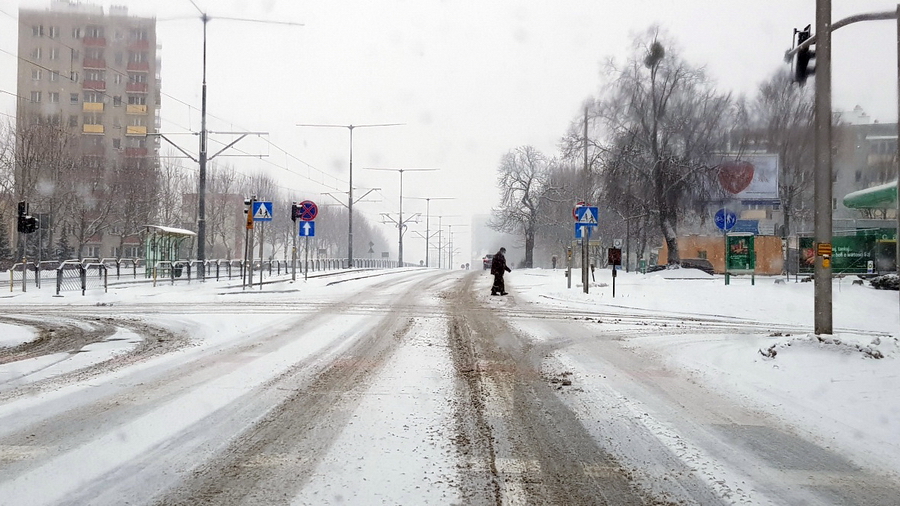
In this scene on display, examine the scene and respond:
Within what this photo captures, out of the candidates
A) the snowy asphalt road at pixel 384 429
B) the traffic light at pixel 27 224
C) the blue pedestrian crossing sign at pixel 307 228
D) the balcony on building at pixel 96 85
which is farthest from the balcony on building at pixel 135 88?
the snowy asphalt road at pixel 384 429

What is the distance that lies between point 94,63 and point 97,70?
97 centimetres

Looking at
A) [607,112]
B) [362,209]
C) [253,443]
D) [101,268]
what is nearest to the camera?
[253,443]

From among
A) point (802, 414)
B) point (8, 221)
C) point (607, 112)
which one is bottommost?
point (802, 414)

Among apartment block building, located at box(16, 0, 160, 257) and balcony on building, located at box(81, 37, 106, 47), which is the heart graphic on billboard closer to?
apartment block building, located at box(16, 0, 160, 257)

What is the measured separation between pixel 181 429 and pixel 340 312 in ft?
34.6

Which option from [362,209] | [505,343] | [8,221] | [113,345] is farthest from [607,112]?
[362,209]

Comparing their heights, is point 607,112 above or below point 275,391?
above

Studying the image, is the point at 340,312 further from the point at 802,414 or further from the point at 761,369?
the point at 802,414

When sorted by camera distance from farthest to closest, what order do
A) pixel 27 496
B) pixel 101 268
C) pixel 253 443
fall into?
pixel 101 268 → pixel 253 443 → pixel 27 496

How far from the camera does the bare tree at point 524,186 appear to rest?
64.1 metres

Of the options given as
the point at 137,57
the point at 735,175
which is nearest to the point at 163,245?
the point at 735,175

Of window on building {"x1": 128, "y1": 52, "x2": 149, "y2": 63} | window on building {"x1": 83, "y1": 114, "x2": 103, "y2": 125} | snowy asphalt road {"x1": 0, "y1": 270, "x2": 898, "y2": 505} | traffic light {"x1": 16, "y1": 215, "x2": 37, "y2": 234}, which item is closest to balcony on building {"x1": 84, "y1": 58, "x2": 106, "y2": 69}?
window on building {"x1": 128, "y1": 52, "x2": 149, "y2": 63}

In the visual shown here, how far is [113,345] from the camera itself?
10258mm

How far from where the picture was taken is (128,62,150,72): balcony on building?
3066 inches
